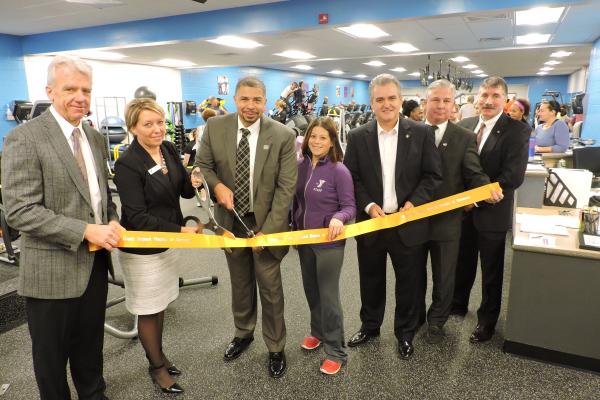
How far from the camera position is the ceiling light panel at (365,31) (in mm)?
7363

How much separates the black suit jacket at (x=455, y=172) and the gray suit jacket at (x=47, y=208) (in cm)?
198

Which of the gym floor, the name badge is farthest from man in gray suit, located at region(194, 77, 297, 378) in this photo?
the name badge

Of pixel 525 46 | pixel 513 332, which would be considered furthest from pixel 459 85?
pixel 513 332

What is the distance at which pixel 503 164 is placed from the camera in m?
2.50

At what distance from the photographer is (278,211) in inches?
89.0

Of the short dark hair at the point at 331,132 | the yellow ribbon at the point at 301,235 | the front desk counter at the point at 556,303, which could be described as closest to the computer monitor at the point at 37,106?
the yellow ribbon at the point at 301,235

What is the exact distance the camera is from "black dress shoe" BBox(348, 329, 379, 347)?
2.70m

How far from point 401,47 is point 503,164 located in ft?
26.6

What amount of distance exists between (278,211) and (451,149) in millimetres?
1153

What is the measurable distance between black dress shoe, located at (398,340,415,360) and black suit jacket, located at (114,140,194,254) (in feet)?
5.30

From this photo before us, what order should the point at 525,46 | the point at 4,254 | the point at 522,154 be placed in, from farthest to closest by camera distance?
the point at 525,46
the point at 4,254
the point at 522,154

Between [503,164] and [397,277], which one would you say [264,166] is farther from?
[503,164]

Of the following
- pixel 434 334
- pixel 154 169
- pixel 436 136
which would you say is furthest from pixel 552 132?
pixel 154 169

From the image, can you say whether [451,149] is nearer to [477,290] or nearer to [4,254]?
[477,290]
